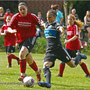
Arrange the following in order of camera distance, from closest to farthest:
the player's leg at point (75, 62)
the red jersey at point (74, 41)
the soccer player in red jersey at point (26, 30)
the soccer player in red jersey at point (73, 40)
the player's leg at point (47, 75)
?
the player's leg at point (47, 75) < the player's leg at point (75, 62) < the soccer player in red jersey at point (26, 30) < the soccer player in red jersey at point (73, 40) < the red jersey at point (74, 41)

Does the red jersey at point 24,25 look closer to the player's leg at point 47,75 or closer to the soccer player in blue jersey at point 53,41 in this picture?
the soccer player in blue jersey at point 53,41

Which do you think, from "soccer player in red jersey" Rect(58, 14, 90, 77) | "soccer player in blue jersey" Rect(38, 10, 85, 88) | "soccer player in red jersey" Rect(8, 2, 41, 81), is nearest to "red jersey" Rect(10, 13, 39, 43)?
"soccer player in red jersey" Rect(8, 2, 41, 81)

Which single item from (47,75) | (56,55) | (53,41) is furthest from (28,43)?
(47,75)

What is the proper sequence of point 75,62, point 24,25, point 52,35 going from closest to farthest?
point 52,35 < point 24,25 < point 75,62

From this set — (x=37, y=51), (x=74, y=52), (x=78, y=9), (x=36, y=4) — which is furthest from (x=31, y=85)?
(x=78, y=9)

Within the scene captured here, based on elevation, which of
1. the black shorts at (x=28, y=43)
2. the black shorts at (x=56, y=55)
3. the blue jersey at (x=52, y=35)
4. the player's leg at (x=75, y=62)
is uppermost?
the blue jersey at (x=52, y=35)

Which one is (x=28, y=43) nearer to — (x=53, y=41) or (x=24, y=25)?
(x=24, y=25)

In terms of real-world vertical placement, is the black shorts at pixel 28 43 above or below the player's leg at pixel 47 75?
above

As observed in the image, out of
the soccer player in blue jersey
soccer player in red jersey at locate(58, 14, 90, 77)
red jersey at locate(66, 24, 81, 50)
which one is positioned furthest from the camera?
red jersey at locate(66, 24, 81, 50)

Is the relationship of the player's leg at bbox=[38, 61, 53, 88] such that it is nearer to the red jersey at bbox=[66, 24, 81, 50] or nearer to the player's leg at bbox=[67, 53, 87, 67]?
the player's leg at bbox=[67, 53, 87, 67]

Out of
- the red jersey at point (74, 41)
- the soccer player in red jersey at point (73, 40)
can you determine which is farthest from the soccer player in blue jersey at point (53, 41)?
the red jersey at point (74, 41)

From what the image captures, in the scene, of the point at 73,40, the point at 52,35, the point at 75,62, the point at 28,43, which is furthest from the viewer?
the point at 73,40

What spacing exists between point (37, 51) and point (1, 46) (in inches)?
82.0

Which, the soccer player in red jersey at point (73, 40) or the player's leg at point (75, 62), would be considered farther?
the soccer player in red jersey at point (73, 40)
